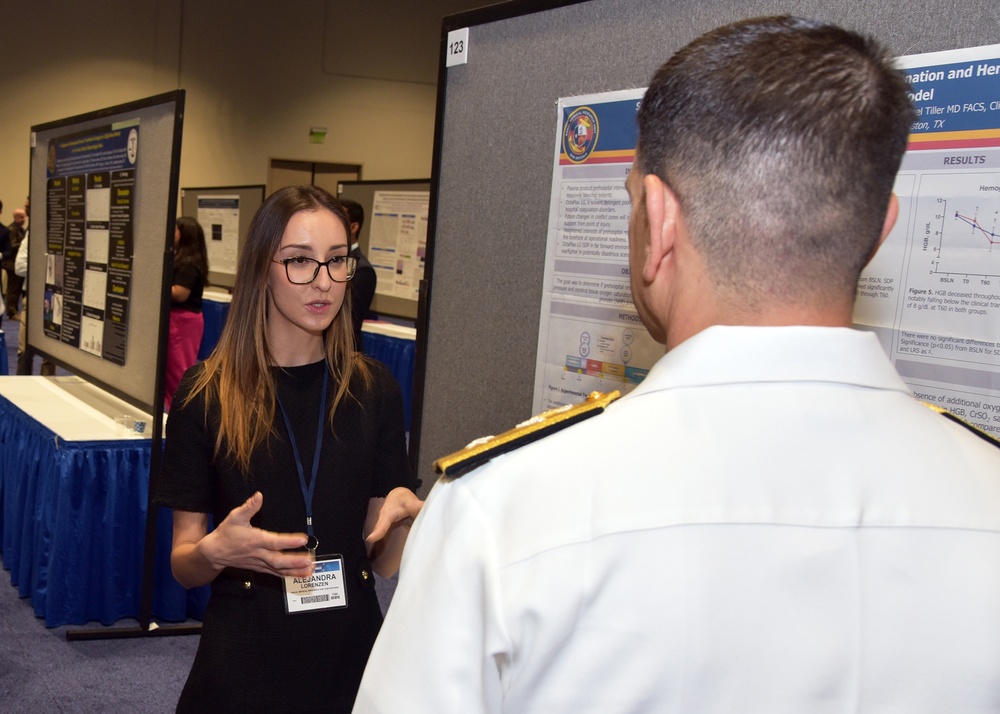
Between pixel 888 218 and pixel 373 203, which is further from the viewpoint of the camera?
pixel 373 203

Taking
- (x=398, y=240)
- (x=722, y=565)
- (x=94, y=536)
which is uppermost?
(x=398, y=240)

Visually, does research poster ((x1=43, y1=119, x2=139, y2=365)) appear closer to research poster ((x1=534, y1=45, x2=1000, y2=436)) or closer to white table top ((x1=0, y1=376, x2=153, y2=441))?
white table top ((x1=0, y1=376, x2=153, y2=441))

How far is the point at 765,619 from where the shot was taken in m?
0.64

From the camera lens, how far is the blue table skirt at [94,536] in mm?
3076

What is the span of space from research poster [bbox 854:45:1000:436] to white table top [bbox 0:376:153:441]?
2.66 meters

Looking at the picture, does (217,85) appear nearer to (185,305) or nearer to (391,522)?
(185,305)

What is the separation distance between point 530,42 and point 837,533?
142cm

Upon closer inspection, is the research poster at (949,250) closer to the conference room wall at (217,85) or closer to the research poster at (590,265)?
the research poster at (590,265)

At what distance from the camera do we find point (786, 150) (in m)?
0.66

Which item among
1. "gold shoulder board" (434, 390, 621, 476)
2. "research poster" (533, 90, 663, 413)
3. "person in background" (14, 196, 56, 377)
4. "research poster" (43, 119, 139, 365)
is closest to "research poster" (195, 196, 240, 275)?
"person in background" (14, 196, 56, 377)

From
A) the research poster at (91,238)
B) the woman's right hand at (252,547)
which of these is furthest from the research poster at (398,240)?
the woman's right hand at (252,547)

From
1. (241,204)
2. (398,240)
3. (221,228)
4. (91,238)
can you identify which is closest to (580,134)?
(91,238)

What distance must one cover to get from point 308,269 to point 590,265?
0.54m

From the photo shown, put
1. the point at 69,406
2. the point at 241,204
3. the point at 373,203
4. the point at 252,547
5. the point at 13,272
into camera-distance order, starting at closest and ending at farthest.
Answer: the point at 252,547 < the point at 69,406 < the point at 373,203 < the point at 241,204 < the point at 13,272
